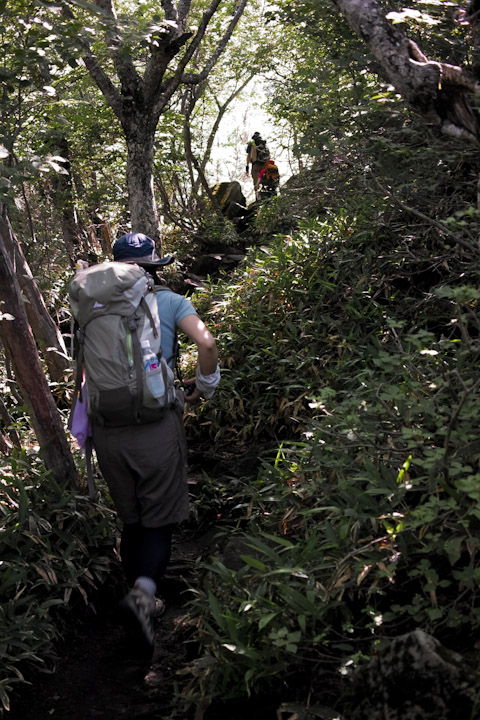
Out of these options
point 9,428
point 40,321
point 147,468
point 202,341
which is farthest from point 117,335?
point 40,321

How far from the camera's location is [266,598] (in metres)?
2.88

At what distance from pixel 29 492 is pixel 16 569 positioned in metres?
0.67

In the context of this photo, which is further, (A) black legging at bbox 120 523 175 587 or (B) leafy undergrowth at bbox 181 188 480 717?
(A) black legging at bbox 120 523 175 587

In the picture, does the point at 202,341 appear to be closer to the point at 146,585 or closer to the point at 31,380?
the point at 146,585

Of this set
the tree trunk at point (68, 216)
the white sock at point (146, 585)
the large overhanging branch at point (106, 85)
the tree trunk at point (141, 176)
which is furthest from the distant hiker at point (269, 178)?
the white sock at point (146, 585)

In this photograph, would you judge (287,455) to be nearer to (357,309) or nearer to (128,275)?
(357,309)

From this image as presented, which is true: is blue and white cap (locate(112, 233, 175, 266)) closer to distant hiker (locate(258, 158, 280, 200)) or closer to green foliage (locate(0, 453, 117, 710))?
green foliage (locate(0, 453, 117, 710))

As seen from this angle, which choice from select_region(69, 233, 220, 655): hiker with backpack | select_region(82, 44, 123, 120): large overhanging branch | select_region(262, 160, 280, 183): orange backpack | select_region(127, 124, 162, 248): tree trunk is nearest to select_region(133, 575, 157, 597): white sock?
select_region(69, 233, 220, 655): hiker with backpack

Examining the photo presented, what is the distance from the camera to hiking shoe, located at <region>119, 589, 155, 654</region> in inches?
116

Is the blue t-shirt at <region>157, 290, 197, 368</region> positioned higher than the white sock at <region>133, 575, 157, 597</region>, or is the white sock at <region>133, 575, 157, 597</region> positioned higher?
the blue t-shirt at <region>157, 290, 197, 368</region>

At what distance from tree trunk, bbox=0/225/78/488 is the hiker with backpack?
0.99 meters

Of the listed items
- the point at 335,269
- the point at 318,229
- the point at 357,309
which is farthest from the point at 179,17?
the point at 357,309

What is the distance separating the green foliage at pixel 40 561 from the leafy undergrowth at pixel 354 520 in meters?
0.72

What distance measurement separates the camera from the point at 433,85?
305cm
